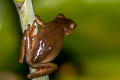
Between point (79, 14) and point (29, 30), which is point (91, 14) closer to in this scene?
point (79, 14)

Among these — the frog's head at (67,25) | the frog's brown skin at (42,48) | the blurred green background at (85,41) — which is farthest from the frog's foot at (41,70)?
the blurred green background at (85,41)

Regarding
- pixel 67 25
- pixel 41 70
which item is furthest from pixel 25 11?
pixel 67 25

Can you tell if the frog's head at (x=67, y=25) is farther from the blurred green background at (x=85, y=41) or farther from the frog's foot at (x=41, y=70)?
the blurred green background at (x=85, y=41)

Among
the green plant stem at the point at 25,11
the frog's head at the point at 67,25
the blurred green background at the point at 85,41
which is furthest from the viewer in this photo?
the blurred green background at the point at 85,41

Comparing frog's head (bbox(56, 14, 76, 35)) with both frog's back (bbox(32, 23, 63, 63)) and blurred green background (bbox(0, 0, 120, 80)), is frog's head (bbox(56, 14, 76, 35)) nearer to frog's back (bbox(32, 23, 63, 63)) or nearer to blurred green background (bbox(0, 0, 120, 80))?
frog's back (bbox(32, 23, 63, 63))

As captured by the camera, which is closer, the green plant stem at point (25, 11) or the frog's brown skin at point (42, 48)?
the green plant stem at point (25, 11)

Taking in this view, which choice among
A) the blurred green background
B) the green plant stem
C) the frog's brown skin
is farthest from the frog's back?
the blurred green background

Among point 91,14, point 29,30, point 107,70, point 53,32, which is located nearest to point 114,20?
point 91,14

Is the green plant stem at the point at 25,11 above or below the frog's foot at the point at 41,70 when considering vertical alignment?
above

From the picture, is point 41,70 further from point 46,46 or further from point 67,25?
point 67,25
